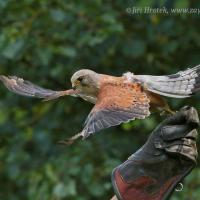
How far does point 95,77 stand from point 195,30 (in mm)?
1928

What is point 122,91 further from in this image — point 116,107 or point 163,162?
point 163,162

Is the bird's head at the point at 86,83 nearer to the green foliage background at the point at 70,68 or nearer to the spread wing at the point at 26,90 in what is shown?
the spread wing at the point at 26,90

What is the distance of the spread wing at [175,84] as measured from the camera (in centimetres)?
406

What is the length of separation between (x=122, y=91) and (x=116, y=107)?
0.19 metres

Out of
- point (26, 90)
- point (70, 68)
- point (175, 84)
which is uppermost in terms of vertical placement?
point (175, 84)

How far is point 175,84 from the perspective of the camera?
4.14 meters

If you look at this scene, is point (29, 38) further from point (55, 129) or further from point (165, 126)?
point (165, 126)

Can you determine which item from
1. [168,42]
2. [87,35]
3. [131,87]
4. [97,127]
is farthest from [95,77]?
[168,42]

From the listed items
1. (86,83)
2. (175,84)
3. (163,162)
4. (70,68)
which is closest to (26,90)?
(86,83)

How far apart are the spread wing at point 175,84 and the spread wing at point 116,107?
9 cm

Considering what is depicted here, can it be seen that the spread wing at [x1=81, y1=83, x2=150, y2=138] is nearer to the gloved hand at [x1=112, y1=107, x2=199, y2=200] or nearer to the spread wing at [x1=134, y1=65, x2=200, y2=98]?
the spread wing at [x1=134, y1=65, x2=200, y2=98]

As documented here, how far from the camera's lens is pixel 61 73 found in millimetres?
5945

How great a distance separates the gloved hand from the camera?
3125 millimetres

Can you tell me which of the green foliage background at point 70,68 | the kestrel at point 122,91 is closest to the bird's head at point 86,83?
the kestrel at point 122,91
